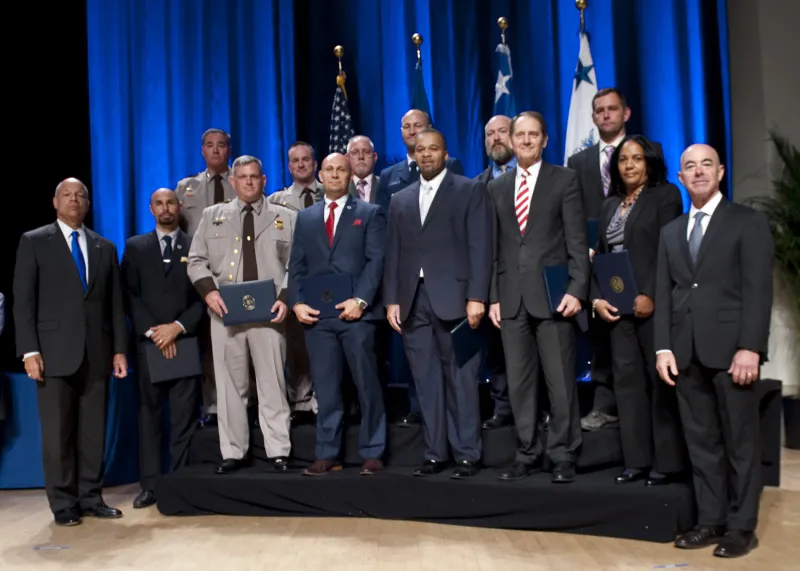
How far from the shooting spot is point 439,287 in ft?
13.9

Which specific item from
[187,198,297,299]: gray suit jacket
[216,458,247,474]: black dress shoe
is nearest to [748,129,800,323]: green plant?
[187,198,297,299]: gray suit jacket

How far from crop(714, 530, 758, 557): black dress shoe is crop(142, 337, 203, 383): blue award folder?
2762 mm

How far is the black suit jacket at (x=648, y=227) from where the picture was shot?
3941 millimetres

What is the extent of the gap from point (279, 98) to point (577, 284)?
11.1 ft

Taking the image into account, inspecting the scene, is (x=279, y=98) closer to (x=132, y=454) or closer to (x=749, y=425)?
(x=132, y=454)

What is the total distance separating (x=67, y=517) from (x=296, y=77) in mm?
3585

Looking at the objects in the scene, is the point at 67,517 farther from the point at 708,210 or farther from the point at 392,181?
the point at 708,210

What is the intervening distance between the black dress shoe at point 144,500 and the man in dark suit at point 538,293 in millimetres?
2003

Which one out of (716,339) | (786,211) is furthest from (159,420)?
(786,211)

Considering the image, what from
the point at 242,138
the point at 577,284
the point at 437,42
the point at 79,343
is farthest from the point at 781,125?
the point at 79,343

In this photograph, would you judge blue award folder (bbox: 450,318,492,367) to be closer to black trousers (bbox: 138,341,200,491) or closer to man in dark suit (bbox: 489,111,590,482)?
man in dark suit (bbox: 489,111,590,482)

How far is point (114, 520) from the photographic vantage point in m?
4.52

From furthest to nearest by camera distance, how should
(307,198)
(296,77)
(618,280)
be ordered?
(296,77) < (307,198) < (618,280)

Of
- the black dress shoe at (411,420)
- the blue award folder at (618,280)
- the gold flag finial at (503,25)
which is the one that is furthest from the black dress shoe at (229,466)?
the gold flag finial at (503,25)
